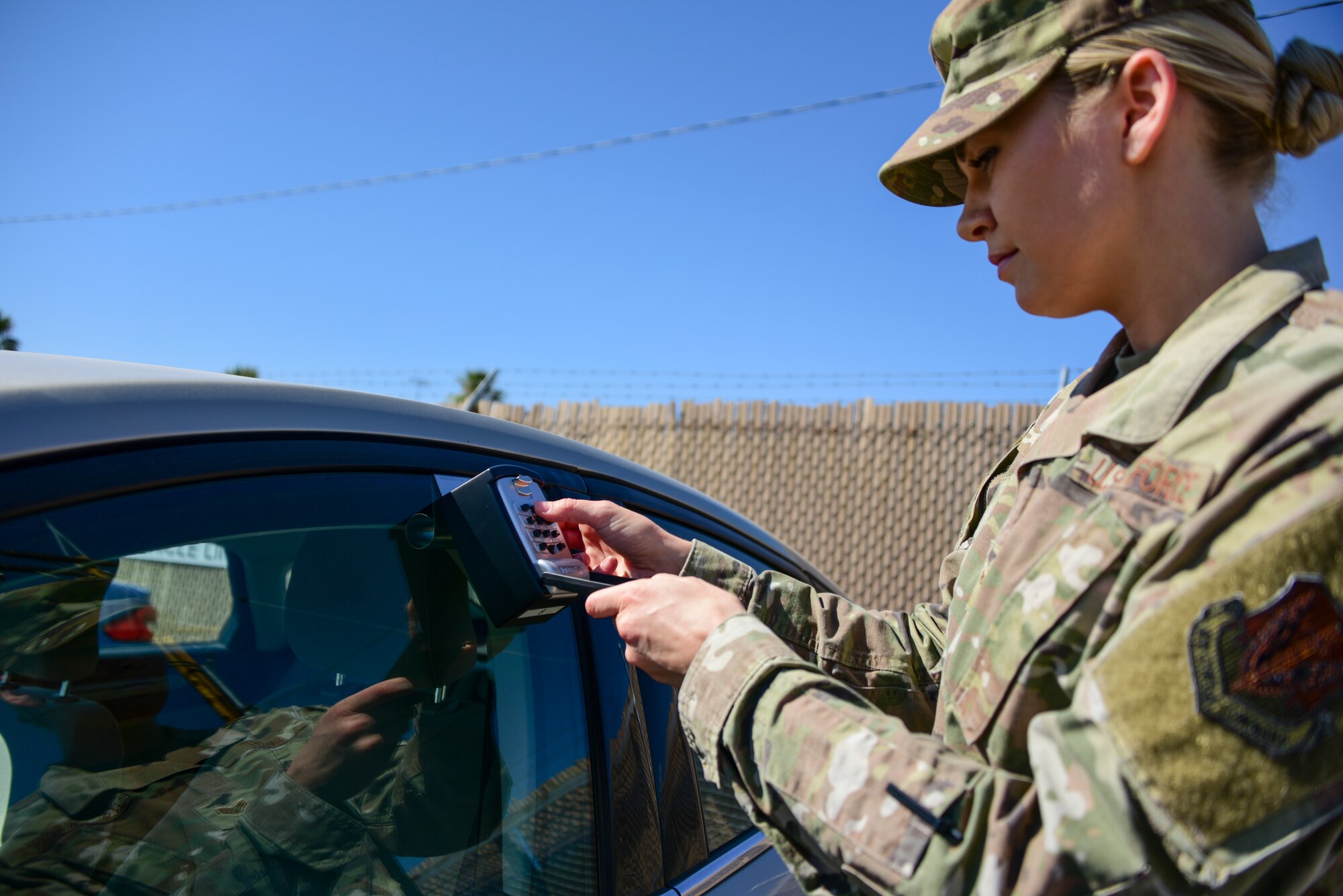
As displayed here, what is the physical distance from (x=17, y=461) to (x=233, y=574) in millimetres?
869

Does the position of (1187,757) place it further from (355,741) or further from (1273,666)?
(355,741)

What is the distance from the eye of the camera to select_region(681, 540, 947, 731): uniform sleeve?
1.50 meters

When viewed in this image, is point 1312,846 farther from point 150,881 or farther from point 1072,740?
point 150,881

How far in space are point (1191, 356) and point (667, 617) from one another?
672 millimetres

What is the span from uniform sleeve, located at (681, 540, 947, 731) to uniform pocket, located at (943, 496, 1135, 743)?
49 centimetres

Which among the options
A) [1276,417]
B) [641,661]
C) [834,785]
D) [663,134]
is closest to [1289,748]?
[1276,417]

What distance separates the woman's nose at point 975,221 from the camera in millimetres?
1206

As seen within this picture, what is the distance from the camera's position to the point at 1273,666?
2.60 feet

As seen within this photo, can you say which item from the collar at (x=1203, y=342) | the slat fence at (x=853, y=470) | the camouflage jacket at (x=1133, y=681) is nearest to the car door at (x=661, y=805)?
the camouflage jacket at (x=1133, y=681)

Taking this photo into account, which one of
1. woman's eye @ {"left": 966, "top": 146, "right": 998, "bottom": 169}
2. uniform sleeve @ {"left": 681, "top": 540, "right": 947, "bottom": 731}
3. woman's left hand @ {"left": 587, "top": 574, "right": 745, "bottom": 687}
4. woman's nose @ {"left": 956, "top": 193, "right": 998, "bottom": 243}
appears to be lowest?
uniform sleeve @ {"left": 681, "top": 540, "right": 947, "bottom": 731}

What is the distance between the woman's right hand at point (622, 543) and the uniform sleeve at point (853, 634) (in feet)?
0.15

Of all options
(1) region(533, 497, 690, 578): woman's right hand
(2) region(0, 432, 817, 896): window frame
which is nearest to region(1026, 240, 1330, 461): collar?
(1) region(533, 497, 690, 578): woman's right hand

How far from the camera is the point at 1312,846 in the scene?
0.84 meters

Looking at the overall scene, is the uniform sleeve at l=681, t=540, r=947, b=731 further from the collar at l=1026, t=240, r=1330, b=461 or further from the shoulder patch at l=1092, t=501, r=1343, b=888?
the shoulder patch at l=1092, t=501, r=1343, b=888
